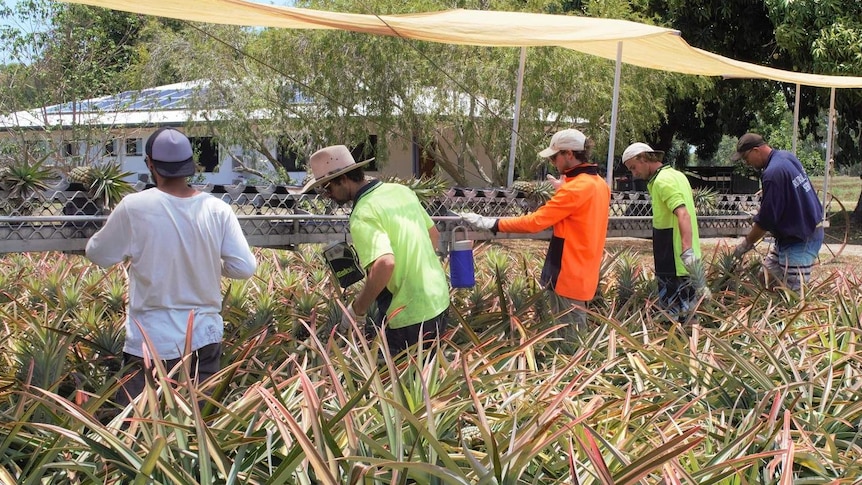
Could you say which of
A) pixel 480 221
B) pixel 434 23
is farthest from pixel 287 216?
pixel 480 221

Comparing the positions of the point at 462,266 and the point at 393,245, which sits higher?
the point at 393,245

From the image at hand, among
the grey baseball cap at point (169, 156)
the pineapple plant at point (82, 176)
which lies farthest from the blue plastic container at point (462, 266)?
the pineapple plant at point (82, 176)

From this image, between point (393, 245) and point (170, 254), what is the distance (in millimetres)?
1152

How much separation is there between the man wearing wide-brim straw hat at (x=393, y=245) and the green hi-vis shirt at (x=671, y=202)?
2445mm

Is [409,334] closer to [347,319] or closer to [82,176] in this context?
[347,319]

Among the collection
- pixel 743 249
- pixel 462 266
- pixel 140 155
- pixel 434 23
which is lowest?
pixel 140 155

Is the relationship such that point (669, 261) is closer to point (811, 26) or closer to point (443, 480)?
point (443, 480)

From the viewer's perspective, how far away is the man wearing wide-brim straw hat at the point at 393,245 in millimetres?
4227

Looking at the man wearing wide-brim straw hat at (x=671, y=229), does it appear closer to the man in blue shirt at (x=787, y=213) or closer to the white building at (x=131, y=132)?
the man in blue shirt at (x=787, y=213)

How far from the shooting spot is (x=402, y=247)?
436 cm

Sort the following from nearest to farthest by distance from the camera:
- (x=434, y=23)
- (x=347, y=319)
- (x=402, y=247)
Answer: (x=402, y=247) < (x=347, y=319) < (x=434, y=23)

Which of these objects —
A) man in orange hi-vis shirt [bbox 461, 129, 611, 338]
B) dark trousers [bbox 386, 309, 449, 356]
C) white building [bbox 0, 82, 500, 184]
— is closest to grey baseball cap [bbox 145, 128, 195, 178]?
dark trousers [bbox 386, 309, 449, 356]

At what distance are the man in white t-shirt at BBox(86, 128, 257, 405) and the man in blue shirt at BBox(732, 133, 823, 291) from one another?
467 centimetres

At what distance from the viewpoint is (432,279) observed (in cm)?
451
